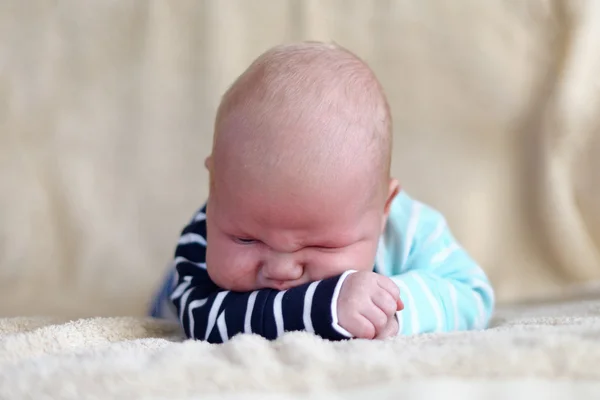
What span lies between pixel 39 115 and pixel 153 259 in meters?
0.33

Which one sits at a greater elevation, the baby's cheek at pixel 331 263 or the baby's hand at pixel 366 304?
the baby's cheek at pixel 331 263

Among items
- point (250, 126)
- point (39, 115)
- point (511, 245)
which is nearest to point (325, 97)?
point (250, 126)

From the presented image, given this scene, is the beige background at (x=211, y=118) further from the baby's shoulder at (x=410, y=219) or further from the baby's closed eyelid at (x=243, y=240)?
the baby's closed eyelid at (x=243, y=240)

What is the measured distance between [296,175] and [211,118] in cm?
63

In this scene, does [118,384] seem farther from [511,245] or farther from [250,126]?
[511,245]

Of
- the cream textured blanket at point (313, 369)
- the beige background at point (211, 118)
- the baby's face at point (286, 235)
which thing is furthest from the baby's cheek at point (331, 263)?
the beige background at point (211, 118)

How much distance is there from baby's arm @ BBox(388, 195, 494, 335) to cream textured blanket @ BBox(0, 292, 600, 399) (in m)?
0.25

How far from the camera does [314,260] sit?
0.74 metres

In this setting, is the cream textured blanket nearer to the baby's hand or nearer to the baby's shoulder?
the baby's hand

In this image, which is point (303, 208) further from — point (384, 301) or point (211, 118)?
point (211, 118)

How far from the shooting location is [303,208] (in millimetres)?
715

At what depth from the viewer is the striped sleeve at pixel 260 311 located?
0.71 m

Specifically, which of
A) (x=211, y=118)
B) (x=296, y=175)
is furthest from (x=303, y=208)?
(x=211, y=118)

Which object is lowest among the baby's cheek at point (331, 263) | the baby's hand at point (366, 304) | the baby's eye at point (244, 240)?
the baby's hand at point (366, 304)
